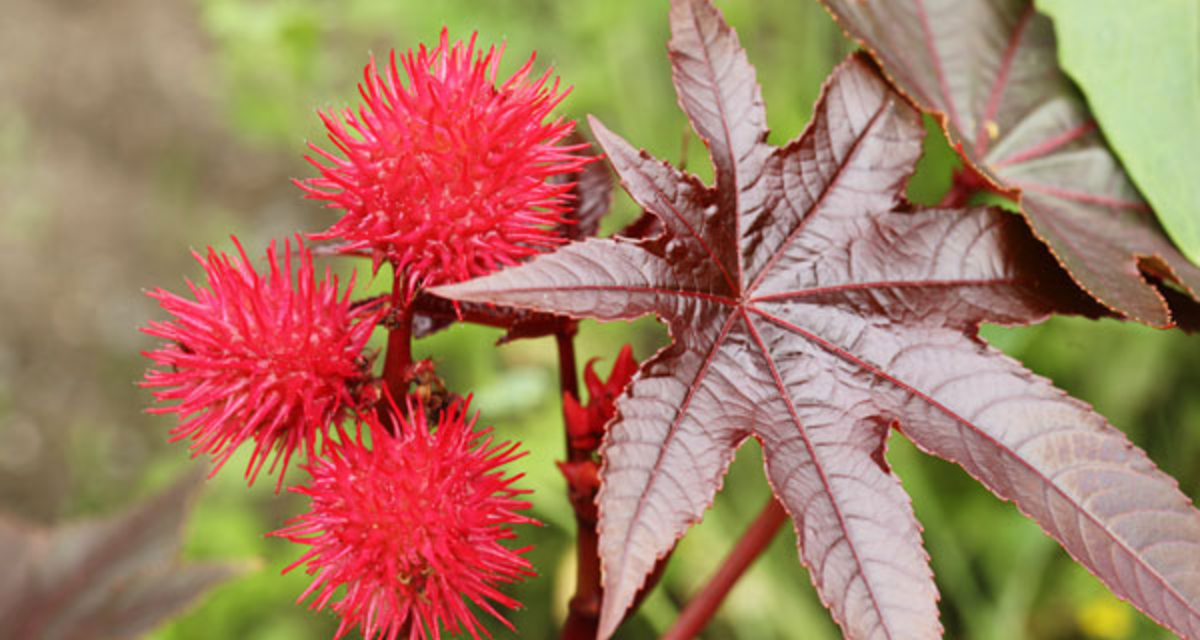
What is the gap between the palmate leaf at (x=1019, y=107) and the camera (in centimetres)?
121

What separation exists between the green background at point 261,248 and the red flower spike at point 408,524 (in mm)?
515

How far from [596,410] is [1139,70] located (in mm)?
776

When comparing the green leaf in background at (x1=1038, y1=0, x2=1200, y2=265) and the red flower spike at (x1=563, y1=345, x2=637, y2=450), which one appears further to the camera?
the green leaf in background at (x1=1038, y1=0, x2=1200, y2=265)

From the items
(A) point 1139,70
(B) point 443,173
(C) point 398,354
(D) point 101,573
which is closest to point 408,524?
(C) point 398,354

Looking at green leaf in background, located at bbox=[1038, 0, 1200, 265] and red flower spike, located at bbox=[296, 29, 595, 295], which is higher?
green leaf in background, located at bbox=[1038, 0, 1200, 265]

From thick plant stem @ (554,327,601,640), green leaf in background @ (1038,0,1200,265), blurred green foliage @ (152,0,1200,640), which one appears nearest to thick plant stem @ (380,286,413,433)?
thick plant stem @ (554,327,601,640)

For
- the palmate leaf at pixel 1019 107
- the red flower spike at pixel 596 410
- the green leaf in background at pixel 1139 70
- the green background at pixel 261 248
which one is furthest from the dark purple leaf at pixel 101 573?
the green leaf in background at pixel 1139 70

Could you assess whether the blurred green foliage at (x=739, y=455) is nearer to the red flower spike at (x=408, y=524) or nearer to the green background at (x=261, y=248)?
the green background at (x=261, y=248)

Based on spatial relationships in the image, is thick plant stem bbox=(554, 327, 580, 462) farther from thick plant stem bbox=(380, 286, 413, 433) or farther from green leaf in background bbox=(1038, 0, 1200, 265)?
green leaf in background bbox=(1038, 0, 1200, 265)

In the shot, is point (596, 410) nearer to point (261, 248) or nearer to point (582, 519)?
point (582, 519)

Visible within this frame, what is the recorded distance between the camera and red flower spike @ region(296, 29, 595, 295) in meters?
0.96

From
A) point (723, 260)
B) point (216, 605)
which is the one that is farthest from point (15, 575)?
point (723, 260)

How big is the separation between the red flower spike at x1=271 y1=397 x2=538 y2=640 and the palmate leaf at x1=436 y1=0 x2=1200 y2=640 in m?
0.16

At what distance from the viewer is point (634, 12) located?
2973mm
